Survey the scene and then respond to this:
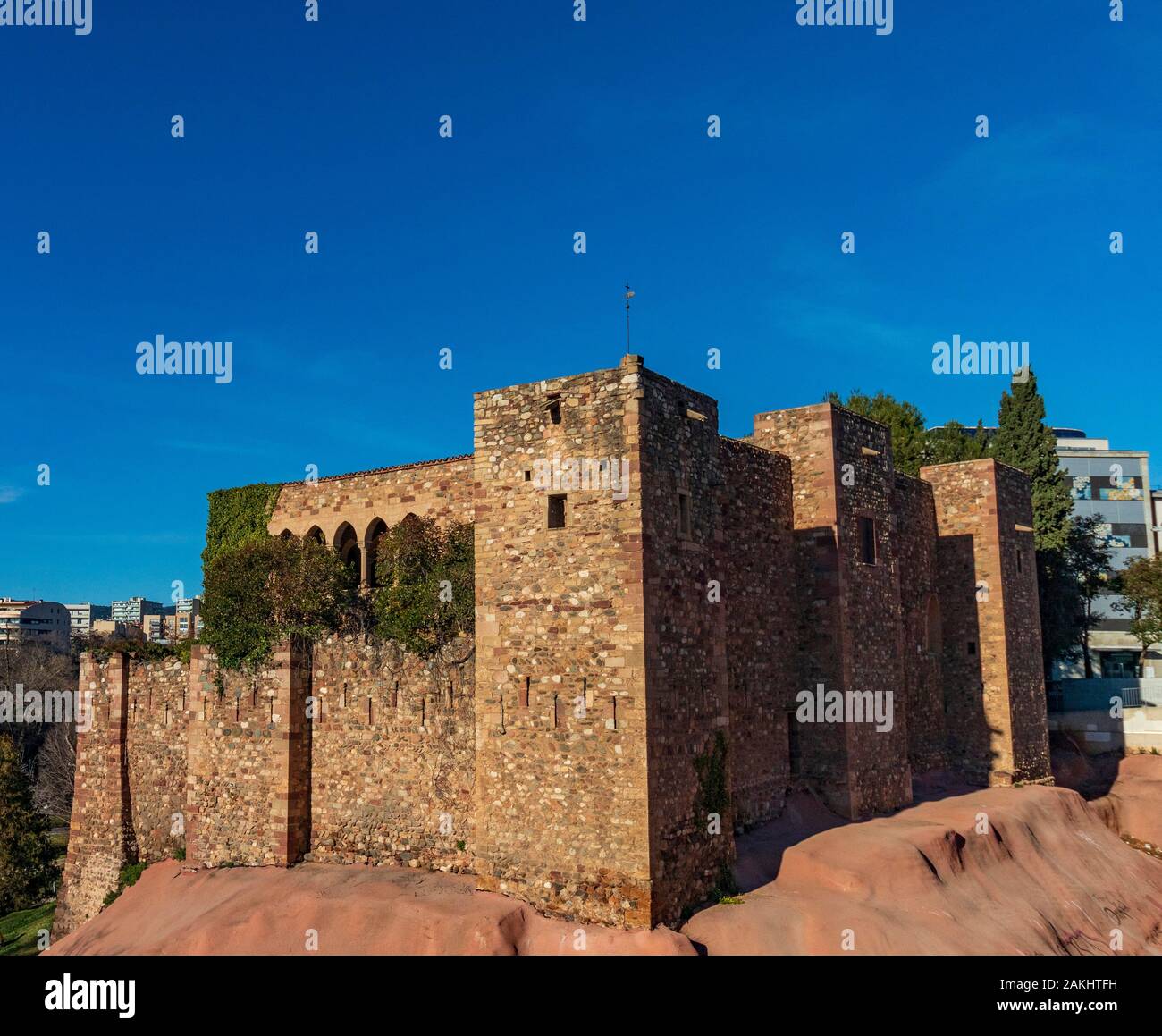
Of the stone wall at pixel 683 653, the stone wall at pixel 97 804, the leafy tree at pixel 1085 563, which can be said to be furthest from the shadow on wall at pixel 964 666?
the stone wall at pixel 97 804

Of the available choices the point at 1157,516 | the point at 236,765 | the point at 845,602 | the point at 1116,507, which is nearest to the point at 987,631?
the point at 845,602

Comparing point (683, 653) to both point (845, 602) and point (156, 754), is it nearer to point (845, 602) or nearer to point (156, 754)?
point (845, 602)

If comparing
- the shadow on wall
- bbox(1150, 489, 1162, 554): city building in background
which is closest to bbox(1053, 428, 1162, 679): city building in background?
bbox(1150, 489, 1162, 554): city building in background

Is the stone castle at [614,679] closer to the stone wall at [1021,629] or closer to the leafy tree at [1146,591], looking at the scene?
the stone wall at [1021,629]

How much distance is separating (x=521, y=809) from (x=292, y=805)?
6343 millimetres

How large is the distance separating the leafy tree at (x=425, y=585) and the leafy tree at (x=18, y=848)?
51.8 ft

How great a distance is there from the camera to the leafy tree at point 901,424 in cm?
3791

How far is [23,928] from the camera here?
1106 inches

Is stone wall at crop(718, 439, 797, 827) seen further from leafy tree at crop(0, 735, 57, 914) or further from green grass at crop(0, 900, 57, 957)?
leafy tree at crop(0, 735, 57, 914)

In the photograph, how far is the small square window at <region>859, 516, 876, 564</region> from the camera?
22688 millimetres

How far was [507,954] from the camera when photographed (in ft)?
49.2

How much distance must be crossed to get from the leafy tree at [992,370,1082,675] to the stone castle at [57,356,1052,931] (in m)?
7.23

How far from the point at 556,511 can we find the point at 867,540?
31.1ft
